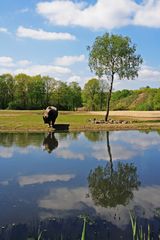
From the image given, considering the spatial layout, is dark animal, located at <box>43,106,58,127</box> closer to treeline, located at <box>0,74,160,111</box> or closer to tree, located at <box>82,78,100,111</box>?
treeline, located at <box>0,74,160,111</box>

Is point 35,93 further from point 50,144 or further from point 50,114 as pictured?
point 50,144

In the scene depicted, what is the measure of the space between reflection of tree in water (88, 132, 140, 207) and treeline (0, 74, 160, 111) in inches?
3711

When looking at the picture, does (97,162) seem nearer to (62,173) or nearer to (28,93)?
(62,173)

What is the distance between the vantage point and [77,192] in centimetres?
1555

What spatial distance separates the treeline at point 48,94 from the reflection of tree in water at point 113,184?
94.2 meters

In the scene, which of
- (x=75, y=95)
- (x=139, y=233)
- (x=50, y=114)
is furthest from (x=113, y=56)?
(x=75, y=95)

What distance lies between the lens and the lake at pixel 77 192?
11352 millimetres

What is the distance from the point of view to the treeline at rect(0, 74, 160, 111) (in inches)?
4801

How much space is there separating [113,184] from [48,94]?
369 feet

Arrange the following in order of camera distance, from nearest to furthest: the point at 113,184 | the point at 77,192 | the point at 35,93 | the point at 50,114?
the point at 77,192 → the point at 113,184 → the point at 50,114 → the point at 35,93

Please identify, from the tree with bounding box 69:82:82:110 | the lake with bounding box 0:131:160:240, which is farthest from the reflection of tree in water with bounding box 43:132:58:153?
the tree with bounding box 69:82:82:110

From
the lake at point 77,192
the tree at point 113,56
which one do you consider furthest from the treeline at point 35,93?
the lake at point 77,192

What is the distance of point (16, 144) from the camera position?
31.6 meters

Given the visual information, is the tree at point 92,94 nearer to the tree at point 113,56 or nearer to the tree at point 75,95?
the tree at point 75,95
